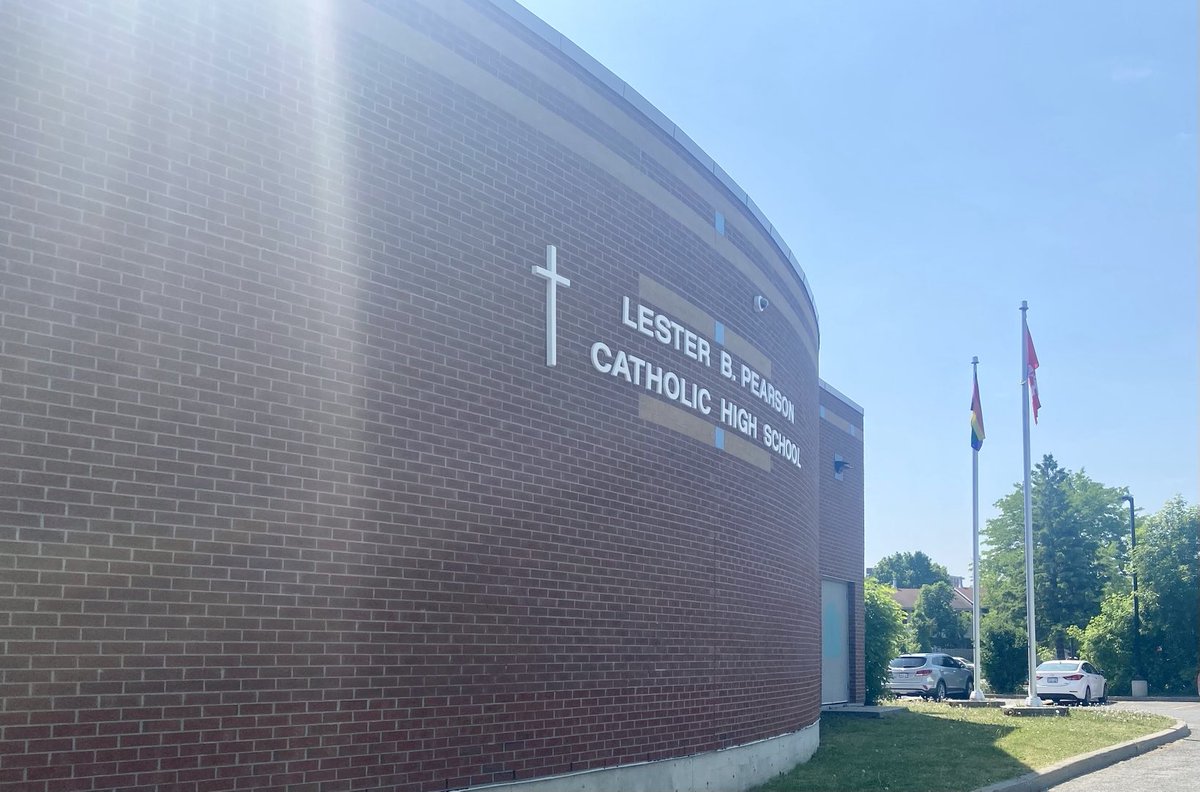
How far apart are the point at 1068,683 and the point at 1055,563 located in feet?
95.2

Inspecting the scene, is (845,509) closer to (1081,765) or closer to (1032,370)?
(1032,370)

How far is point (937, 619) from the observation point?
92000 millimetres

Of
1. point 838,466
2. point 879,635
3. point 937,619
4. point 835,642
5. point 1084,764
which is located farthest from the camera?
point 937,619

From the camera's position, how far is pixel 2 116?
22.3 feet

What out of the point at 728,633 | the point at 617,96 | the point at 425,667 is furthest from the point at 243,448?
the point at 728,633

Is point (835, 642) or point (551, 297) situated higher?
point (551, 297)

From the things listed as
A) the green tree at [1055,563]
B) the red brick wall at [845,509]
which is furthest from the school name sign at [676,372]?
the green tree at [1055,563]

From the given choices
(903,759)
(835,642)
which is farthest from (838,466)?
(903,759)

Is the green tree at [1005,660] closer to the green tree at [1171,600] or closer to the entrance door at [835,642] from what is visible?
the green tree at [1171,600]

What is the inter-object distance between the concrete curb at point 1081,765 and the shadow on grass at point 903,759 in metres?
0.28

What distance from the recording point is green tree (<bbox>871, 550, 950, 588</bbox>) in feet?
483

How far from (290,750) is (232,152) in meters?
4.12

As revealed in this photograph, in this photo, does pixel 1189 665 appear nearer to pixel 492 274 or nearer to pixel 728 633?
pixel 728 633

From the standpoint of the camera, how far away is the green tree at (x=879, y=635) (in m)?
29.3
